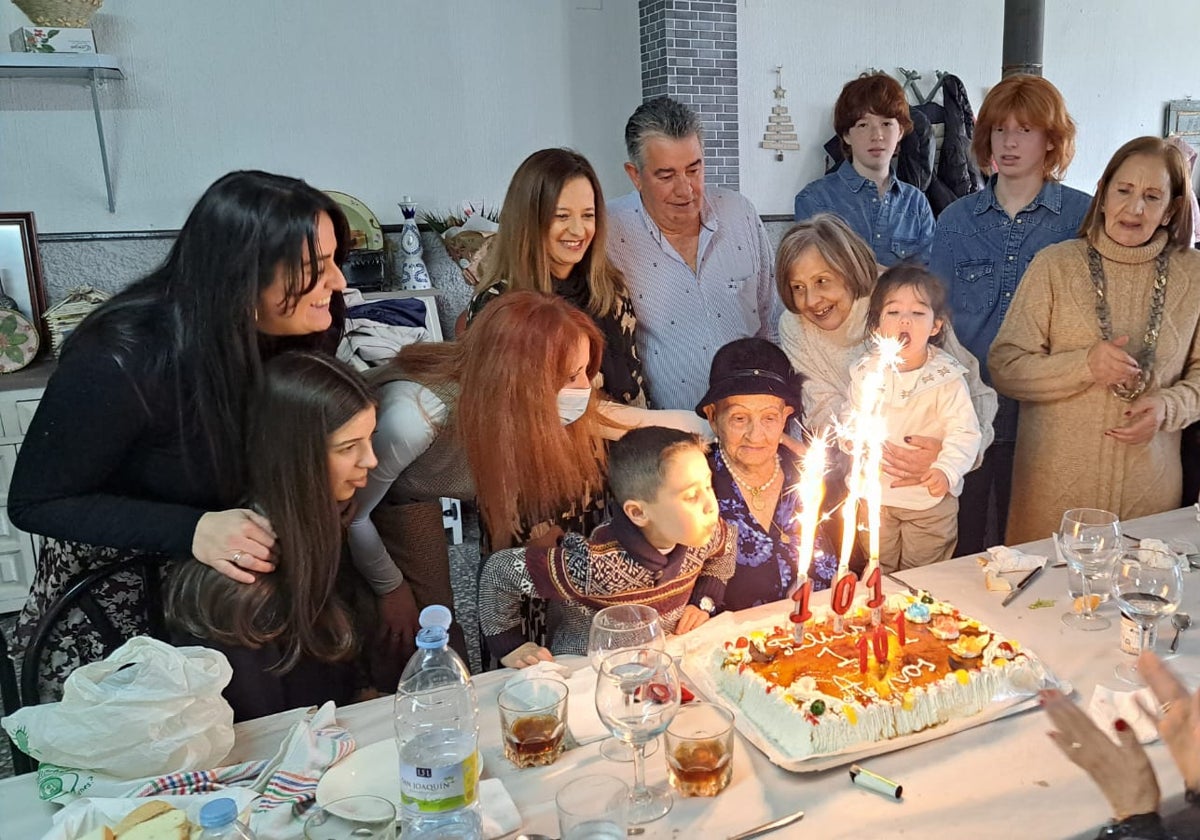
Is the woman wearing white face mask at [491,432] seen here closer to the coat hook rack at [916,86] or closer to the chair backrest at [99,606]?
the chair backrest at [99,606]

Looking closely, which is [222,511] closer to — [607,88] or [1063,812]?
[1063,812]

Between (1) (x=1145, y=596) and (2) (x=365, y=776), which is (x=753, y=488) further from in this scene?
(2) (x=365, y=776)

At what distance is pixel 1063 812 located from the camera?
1.21 meters

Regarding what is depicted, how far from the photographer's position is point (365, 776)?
1.32 metres

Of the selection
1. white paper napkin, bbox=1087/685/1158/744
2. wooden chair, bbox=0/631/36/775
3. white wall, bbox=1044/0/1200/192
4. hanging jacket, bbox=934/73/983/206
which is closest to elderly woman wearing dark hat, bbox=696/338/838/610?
white paper napkin, bbox=1087/685/1158/744

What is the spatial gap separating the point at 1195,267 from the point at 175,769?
2713mm

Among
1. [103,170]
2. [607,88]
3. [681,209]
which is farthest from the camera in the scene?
[607,88]

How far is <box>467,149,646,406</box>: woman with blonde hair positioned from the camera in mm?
2209

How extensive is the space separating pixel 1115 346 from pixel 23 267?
15.4 ft

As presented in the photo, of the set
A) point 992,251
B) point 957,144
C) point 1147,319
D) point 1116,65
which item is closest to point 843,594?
point 1147,319

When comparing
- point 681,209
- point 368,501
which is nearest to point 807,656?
point 368,501

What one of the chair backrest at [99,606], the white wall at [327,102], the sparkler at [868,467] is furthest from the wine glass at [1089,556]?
the white wall at [327,102]

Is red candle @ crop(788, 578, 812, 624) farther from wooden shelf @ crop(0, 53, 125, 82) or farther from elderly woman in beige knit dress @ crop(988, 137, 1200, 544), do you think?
wooden shelf @ crop(0, 53, 125, 82)

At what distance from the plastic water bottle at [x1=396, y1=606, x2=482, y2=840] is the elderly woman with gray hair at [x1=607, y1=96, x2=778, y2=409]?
4.34 ft
